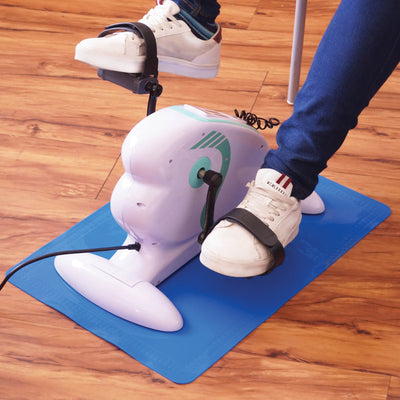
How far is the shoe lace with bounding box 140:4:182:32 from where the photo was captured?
1.27 meters

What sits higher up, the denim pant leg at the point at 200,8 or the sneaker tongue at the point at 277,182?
the denim pant leg at the point at 200,8

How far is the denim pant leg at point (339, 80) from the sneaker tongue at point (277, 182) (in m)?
0.01

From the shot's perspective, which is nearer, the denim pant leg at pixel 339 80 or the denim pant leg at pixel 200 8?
the denim pant leg at pixel 339 80

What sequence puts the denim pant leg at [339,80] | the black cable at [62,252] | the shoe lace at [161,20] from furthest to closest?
1. the shoe lace at [161,20]
2. the black cable at [62,252]
3. the denim pant leg at [339,80]

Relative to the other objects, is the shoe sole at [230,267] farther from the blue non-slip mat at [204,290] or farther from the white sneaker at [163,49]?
the white sneaker at [163,49]

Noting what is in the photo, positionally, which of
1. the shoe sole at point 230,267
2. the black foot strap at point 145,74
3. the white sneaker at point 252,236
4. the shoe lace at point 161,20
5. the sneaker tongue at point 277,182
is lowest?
the shoe sole at point 230,267

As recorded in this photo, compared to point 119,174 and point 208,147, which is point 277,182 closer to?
point 208,147

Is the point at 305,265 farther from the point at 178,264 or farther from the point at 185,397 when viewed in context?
the point at 185,397

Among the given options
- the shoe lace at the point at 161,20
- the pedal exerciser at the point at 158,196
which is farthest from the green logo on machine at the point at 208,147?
the shoe lace at the point at 161,20

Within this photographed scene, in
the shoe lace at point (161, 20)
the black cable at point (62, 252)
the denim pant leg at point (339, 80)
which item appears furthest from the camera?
the shoe lace at point (161, 20)

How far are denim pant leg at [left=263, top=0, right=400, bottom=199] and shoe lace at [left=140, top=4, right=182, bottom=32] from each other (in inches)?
11.9

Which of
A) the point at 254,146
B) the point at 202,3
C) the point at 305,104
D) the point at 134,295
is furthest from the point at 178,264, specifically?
the point at 202,3

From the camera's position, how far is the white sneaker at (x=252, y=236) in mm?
1122

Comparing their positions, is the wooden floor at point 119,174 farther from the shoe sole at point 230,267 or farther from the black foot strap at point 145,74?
the black foot strap at point 145,74
